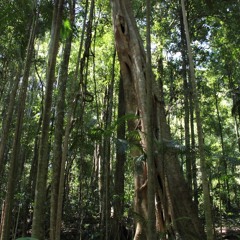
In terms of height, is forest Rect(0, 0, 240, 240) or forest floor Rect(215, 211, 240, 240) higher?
forest Rect(0, 0, 240, 240)

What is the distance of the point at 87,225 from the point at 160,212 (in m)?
5.11

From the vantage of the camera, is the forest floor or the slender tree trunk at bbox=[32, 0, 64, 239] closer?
the slender tree trunk at bbox=[32, 0, 64, 239]

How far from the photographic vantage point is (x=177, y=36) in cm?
1009

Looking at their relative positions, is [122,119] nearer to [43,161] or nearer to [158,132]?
[158,132]

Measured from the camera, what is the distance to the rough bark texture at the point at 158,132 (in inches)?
168

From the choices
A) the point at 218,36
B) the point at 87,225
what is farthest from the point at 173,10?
the point at 87,225

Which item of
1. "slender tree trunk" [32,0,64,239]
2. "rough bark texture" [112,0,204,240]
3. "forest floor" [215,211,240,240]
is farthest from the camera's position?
"forest floor" [215,211,240,240]

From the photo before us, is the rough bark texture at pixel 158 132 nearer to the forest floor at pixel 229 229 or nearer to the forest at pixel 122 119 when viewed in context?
the forest at pixel 122 119

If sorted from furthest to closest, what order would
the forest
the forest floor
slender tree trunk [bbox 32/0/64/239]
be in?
the forest floor, the forest, slender tree trunk [bbox 32/0/64/239]

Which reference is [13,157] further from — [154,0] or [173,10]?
[173,10]

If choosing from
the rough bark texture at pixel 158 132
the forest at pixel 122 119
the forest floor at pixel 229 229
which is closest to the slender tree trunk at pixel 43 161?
the forest at pixel 122 119

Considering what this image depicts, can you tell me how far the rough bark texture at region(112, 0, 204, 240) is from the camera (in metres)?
4.26

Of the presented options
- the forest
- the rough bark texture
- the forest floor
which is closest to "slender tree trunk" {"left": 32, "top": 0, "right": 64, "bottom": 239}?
the forest

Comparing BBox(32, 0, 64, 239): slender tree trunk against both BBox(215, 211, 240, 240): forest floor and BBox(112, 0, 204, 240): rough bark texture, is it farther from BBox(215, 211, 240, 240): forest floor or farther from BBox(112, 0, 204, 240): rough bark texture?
BBox(215, 211, 240, 240): forest floor
